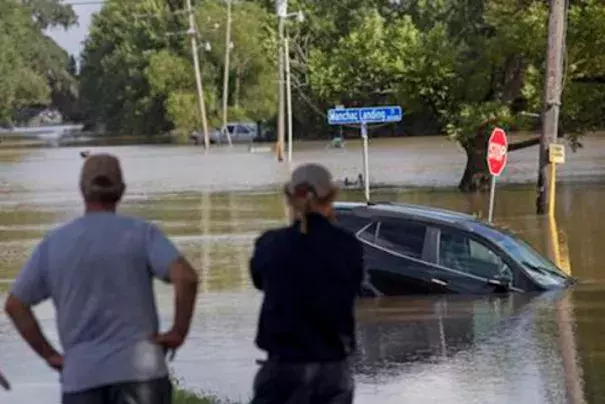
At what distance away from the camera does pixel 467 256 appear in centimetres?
1611

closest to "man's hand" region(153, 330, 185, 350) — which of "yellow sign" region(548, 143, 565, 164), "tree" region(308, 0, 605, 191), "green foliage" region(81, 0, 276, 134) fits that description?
"yellow sign" region(548, 143, 565, 164)

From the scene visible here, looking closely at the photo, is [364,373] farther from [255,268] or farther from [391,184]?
[391,184]

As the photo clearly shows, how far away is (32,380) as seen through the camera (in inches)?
440

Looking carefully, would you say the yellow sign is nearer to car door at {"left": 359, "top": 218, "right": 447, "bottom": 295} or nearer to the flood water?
the flood water

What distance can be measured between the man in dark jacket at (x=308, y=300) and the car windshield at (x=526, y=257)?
9.93 m

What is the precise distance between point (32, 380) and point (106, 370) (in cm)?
573

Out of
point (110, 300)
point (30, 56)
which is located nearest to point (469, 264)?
point (110, 300)

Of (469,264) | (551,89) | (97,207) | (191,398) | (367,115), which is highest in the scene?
(551,89)

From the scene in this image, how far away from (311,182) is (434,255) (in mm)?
9967

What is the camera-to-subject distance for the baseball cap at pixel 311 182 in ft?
20.3

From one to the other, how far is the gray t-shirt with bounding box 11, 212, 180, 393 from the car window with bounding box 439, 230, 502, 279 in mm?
10441

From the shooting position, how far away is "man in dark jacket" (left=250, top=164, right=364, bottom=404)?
6.09 metres

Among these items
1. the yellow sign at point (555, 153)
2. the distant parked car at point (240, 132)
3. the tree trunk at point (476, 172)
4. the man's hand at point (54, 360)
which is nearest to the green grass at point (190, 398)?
the man's hand at point (54, 360)

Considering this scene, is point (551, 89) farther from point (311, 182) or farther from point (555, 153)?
point (311, 182)
